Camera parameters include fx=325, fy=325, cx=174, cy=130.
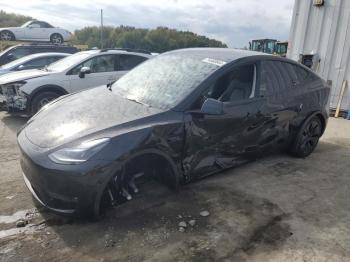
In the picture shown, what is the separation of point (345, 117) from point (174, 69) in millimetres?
6208

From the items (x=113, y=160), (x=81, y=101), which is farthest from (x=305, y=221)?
(x=81, y=101)

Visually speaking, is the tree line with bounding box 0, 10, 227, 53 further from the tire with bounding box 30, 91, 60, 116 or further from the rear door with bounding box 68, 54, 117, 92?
the tire with bounding box 30, 91, 60, 116

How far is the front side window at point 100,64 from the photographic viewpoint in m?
7.25

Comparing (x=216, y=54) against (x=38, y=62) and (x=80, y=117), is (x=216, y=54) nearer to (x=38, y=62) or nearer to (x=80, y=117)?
(x=80, y=117)

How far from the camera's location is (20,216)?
323cm

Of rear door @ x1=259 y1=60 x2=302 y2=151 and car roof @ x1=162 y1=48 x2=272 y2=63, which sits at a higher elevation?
car roof @ x1=162 y1=48 x2=272 y2=63

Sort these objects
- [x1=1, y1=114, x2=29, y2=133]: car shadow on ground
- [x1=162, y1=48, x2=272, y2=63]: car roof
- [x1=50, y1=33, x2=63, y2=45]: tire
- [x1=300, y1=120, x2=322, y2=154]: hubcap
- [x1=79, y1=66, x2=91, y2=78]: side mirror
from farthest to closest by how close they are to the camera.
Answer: [x1=50, y1=33, x2=63, y2=45]: tire
[x1=79, y1=66, x2=91, y2=78]: side mirror
[x1=1, y1=114, x2=29, y2=133]: car shadow on ground
[x1=300, y1=120, x2=322, y2=154]: hubcap
[x1=162, y1=48, x2=272, y2=63]: car roof

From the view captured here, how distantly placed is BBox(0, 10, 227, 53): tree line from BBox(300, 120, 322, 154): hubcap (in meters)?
31.0

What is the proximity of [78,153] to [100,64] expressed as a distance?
5.14 meters

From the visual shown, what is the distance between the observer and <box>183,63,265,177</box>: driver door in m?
3.47

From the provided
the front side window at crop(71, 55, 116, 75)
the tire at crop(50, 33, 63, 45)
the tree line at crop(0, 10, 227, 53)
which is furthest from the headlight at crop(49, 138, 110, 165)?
the tree line at crop(0, 10, 227, 53)

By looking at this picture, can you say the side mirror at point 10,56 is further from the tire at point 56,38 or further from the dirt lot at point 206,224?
the tire at point 56,38

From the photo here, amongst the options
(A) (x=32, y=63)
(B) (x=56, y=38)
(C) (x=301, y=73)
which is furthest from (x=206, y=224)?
(B) (x=56, y=38)

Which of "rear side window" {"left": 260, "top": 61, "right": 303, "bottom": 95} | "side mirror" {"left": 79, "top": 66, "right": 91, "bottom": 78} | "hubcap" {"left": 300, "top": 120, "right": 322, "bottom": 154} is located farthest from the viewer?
"side mirror" {"left": 79, "top": 66, "right": 91, "bottom": 78}
